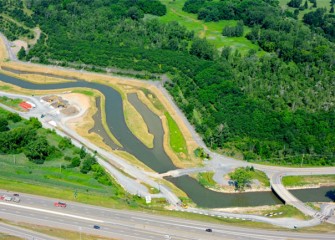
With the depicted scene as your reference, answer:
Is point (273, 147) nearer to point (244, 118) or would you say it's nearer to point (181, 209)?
point (244, 118)

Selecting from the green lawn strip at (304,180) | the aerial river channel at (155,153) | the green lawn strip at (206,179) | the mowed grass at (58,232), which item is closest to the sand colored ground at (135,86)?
the aerial river channel at (155,153)

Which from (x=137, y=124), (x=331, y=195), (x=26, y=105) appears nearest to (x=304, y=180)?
(x=331, y=195)

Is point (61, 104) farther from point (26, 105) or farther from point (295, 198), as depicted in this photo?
point (295, 198)

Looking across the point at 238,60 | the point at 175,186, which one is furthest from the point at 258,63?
the point at 175,186

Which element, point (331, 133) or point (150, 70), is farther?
point (150, 70)

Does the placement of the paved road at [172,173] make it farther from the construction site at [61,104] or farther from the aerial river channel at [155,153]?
the construction site at [61,104]
